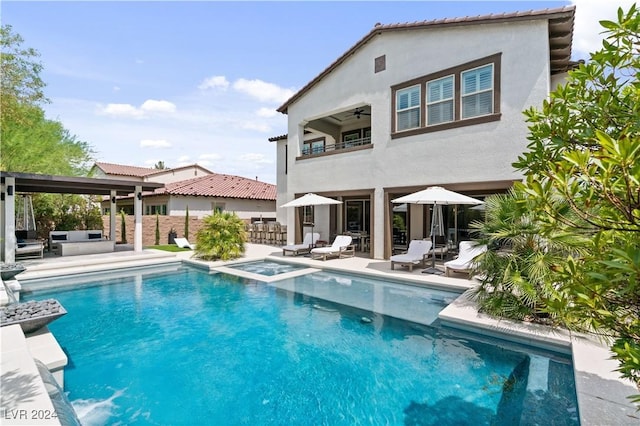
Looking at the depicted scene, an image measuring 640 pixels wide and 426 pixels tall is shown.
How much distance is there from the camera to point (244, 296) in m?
10.6

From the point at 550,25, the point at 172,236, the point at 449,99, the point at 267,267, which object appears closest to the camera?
the point at 550,25

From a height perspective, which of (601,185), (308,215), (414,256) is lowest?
(414,256)

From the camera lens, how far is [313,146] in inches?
912

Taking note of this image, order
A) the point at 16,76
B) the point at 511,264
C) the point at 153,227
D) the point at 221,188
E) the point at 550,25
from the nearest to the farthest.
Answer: the point at 511,264, the point at 550,25, the point at 16,76, the point at 153,227, the point at 221,188

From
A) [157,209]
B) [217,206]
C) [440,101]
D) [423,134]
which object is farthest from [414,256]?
[157,209]

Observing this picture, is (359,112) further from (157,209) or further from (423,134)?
(157,209)

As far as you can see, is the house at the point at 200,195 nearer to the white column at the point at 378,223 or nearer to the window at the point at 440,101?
the white column at the point at 378,223

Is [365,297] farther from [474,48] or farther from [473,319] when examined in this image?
[474,48]

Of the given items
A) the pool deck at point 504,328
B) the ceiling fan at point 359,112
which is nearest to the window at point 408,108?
the ceiling fan at point 359,112

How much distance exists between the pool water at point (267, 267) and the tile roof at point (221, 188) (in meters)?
13.2

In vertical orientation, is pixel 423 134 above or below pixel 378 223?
above

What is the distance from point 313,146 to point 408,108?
31.9ft

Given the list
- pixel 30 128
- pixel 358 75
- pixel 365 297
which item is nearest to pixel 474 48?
pixel 358 75

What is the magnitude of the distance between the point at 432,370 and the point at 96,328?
26.7 feet
